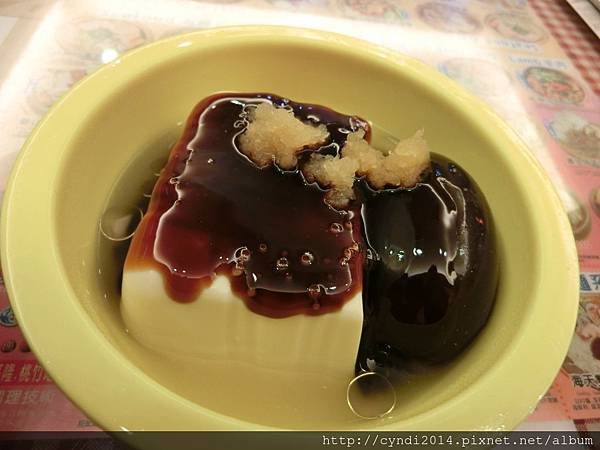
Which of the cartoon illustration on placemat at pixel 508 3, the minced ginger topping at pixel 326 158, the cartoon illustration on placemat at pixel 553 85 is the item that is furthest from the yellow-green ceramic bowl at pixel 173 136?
the cartoon illustration on placemat at pixel 508 3

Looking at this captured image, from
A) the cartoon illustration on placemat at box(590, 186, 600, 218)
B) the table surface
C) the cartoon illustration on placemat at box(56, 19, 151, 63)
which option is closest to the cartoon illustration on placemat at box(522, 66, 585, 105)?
the table surface

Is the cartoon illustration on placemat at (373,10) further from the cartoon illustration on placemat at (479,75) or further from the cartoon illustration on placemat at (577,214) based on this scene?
the cartoon illustration on placemat at (577,214)

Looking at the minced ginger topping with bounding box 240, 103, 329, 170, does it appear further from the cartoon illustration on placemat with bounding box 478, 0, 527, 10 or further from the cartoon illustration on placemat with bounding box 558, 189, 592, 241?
the cartoon illustration on placemat with bounding box 478, 0, 527, 10

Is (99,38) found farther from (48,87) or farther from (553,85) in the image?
(553,85)

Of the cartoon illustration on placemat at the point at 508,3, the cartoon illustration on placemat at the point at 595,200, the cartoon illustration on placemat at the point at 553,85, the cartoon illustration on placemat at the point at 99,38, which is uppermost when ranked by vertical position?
the cartoon illustration on placemat at the point at 99,38

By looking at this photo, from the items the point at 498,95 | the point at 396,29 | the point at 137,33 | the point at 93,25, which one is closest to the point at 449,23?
the point at 396,29

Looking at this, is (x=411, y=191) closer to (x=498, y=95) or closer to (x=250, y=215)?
(x=250, y=215)
